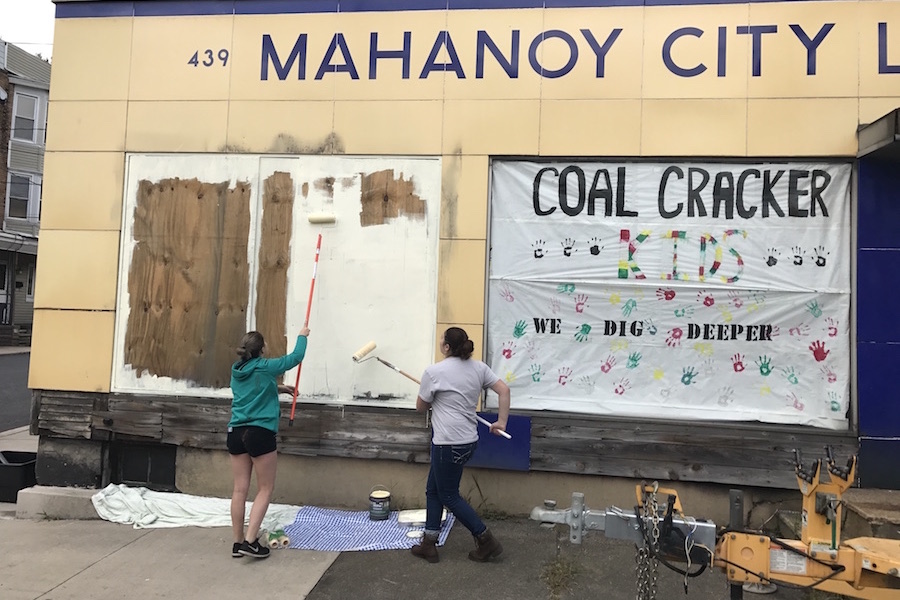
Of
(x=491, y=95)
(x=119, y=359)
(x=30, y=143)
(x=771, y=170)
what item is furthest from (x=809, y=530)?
(x=30, y=143)

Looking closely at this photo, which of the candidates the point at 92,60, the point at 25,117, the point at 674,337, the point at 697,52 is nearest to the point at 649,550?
the point at 674,337

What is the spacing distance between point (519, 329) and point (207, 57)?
3845mm

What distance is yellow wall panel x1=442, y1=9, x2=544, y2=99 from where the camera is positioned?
529cm

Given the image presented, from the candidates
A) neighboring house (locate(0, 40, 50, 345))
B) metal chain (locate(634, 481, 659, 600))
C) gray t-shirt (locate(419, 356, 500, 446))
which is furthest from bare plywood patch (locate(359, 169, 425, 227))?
neighboring house (locate(0, 40, 50, 345))

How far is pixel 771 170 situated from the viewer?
510cm

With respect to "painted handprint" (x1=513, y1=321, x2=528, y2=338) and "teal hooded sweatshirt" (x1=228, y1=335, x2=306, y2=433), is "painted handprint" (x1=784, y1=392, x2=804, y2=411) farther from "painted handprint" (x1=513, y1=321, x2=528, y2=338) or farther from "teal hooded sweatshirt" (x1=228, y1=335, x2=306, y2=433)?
"teal hooded sweatshirt" (x1=228, y1=335, x2=306, y2=433)

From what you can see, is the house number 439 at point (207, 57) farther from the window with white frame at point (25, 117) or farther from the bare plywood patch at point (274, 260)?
the window with white frame at point (25, 117)

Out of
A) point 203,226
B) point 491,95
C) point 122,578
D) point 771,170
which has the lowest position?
point 122,578

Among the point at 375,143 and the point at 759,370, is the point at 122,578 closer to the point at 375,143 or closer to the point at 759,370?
the point at 375,143

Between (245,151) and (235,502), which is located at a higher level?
(245,151)

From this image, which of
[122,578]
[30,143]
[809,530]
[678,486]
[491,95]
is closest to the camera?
[809,530]

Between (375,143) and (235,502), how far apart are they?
3177 mm

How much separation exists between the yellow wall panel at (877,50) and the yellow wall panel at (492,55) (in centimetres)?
263

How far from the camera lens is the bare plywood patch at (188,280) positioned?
553cm
